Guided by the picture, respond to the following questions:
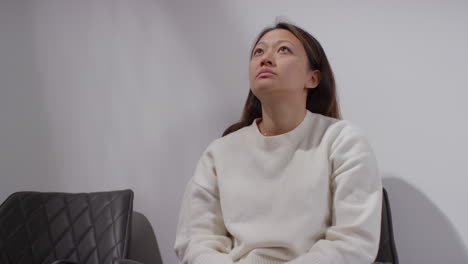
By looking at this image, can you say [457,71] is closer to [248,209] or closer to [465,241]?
[465,241]

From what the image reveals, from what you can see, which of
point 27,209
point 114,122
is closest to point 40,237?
point 27,209

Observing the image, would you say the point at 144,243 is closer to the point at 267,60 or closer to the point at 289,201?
the point at 289,201

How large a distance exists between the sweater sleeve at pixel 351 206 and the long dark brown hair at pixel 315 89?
0.20 metres

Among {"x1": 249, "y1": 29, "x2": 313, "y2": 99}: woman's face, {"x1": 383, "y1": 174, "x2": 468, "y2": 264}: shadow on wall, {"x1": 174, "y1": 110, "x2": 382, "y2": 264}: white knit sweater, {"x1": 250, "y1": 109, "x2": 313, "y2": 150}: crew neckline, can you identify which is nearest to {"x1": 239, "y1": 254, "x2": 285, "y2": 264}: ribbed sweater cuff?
{"x1": 174, "y1": 110, "x2": 382, "y2": 264}: white knit sweater

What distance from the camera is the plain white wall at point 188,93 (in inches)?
55.6

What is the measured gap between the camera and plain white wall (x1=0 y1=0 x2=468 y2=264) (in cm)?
141

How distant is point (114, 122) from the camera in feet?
5.50

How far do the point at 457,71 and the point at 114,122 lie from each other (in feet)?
4.23

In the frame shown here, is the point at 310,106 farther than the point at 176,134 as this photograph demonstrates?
No

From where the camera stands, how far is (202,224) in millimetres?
1188

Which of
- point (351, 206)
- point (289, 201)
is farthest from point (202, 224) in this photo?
point (351, 206)

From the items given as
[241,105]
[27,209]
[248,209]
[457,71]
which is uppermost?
[457,71]

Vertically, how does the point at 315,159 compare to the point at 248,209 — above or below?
above

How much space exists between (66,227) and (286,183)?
0.84 metres
